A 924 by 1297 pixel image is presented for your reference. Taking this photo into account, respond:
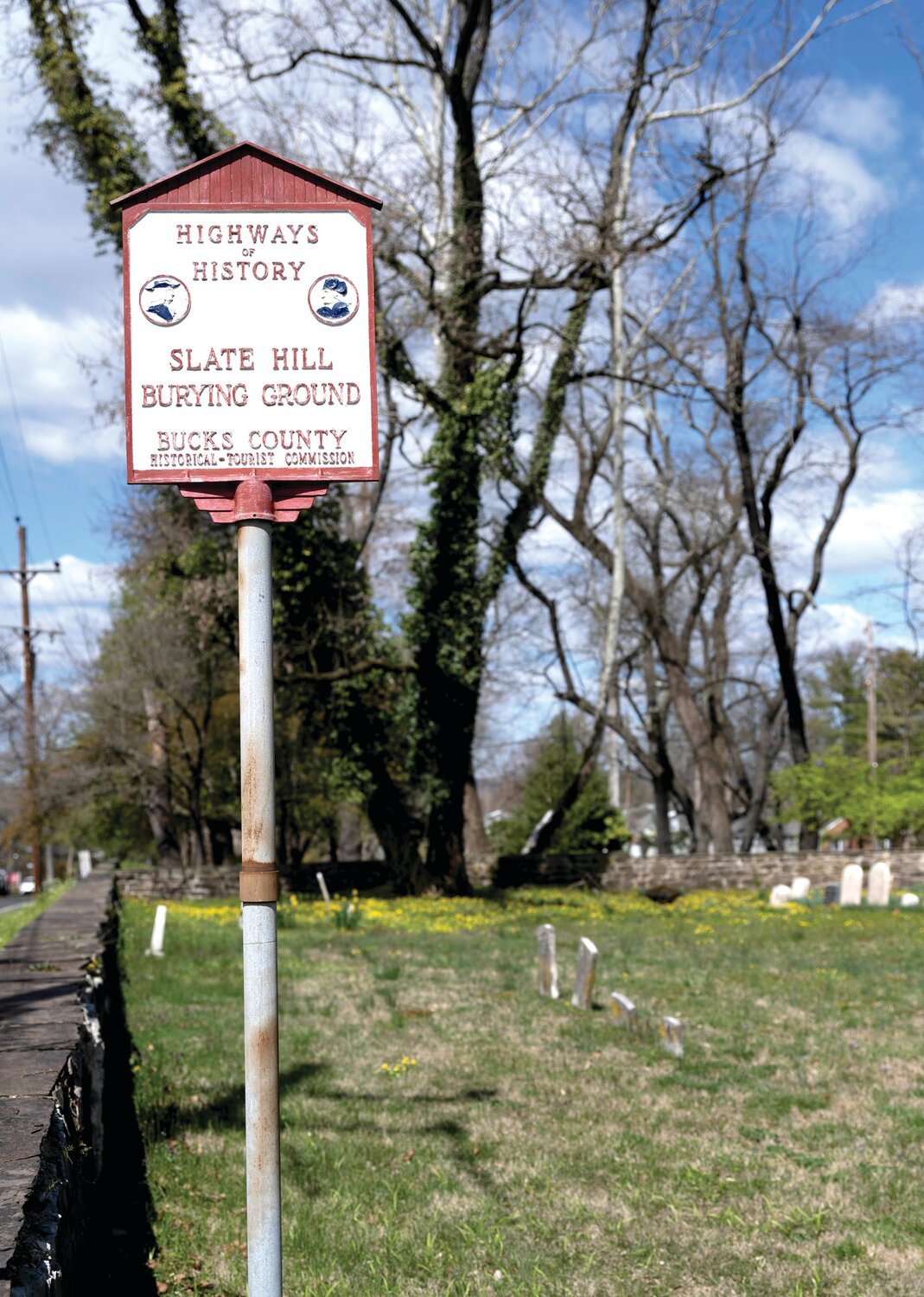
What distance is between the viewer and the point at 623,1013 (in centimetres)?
888

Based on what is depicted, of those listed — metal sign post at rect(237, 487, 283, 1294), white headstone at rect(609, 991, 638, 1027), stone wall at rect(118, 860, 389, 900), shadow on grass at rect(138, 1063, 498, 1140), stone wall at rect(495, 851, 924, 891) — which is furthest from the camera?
stone wall at rect(495, 851, 924, 891)

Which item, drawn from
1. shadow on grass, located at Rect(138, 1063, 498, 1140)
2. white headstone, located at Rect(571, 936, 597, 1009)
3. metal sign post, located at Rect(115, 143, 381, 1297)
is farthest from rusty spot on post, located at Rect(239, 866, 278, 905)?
white headstone, located at Rect(571, 936, 597, 1009)

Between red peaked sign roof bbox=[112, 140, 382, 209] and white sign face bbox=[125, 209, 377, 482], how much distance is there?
53 millimetres

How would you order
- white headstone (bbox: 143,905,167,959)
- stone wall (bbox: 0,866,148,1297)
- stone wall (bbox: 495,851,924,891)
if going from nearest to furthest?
1. stone wall (bbox: 0,866,148,1297)
2. white headstone (bbox: 143,905,167,959)
3. stone wall (bbox: 495,851,924,891)

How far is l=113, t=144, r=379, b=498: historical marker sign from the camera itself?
3.13 metres

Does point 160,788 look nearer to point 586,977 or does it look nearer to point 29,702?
point 29,702

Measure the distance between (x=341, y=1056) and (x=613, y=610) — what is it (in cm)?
1650

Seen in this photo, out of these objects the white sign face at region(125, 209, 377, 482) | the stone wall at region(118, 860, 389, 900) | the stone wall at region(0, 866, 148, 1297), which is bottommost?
the stone wall at region(118, 860, 389, 900)

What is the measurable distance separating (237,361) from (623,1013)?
688 cm

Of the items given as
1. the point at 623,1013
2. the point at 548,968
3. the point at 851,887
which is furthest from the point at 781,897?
the point at 623,1013

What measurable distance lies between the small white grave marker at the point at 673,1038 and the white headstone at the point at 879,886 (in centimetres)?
1337

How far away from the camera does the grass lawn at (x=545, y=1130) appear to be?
4.50m

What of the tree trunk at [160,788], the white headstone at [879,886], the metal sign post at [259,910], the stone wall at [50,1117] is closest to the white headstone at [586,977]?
the stone wall at [50,1117]

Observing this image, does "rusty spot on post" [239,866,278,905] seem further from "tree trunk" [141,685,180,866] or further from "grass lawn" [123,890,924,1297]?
"tree trunk" [141,685,180,866]
